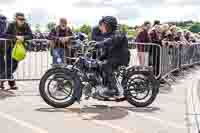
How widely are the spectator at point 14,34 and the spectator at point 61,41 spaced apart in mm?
701

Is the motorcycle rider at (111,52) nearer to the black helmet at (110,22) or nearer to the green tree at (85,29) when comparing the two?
the black helmet at (110,22)

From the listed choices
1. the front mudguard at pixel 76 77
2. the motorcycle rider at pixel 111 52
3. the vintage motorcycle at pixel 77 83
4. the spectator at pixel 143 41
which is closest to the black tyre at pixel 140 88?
the vintage motorcycle at pixel 77 83

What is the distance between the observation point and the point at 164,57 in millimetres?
13281

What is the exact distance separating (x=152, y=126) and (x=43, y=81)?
2.25 meters

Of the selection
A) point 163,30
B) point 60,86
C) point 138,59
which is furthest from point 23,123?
point 163,30

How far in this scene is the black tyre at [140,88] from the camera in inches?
352

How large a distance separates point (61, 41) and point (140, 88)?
9.61 feet

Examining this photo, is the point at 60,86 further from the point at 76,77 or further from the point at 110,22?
the point at 110,22

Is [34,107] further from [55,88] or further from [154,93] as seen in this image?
[154,93]

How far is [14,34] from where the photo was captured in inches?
419

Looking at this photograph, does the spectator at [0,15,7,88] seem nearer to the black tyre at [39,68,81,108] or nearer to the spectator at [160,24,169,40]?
the black tyre at [39,68,81,108]

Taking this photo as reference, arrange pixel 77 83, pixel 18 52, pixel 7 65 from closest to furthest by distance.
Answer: pixel 77 83 → pixel 18 52 → pixel 7 65

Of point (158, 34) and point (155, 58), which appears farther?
point (158, 34)

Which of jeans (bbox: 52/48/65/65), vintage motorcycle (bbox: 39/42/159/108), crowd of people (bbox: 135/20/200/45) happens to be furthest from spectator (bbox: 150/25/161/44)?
vintage motorcycle (bbox: 39/42/159/108)
